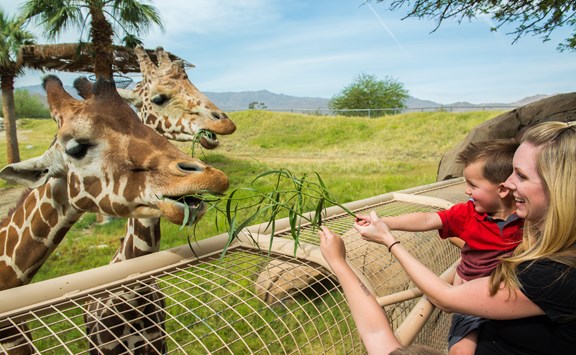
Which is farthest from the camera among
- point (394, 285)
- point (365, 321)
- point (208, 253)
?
point (394, 285)

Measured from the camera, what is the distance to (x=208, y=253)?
75.1 inches

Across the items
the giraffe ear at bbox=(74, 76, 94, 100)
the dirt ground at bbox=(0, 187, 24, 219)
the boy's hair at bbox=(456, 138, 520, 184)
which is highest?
the giraffe ear at bbox=(74, 76, 94, 100)

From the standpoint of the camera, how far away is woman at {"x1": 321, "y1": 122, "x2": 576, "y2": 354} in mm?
1295

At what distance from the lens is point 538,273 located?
1.31 metres

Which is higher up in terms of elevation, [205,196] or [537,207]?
[537,207]

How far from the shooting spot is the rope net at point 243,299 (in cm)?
143

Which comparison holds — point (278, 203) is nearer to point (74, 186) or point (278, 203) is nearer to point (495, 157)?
point (495, 157)

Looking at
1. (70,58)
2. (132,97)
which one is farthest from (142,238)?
(70,58)

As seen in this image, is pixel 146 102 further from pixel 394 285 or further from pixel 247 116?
pixel 247 116

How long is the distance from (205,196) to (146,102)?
2757 millimetres

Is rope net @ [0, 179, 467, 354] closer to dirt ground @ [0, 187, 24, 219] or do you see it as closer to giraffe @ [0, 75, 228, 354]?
giraffe @ [0, 75, 228, 354]

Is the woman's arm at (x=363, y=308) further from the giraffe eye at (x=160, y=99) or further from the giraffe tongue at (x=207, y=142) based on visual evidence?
the giraffe eye at (x=160, y=99)

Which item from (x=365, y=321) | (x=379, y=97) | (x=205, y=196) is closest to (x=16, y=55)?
(x=205, y=196)

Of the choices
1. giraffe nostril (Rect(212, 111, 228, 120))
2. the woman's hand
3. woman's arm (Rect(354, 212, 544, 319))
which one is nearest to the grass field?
giraffe nostril (Rect(212, 111, 228, 120))
